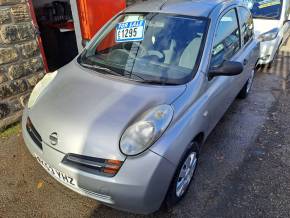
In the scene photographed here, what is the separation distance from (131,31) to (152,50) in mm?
353

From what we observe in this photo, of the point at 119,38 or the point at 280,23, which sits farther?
the point at 280,23

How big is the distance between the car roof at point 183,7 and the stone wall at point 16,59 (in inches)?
54.0

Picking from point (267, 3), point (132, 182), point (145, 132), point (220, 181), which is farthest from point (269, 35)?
point (132, 182)

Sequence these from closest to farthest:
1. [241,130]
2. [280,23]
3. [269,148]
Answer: [269,148]
[241,130]
[280,23]

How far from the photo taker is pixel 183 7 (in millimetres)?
3029

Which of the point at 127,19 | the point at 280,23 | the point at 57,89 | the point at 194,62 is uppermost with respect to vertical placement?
the point at 127,19

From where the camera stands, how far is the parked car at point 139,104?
198 cm

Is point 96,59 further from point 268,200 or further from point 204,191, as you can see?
point 268,200

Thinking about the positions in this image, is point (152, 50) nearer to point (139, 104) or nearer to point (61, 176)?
point (139, 104)

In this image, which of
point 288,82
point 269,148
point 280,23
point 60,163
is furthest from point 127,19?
point 280,23

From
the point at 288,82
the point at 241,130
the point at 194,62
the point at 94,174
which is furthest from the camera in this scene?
the point at 288,82

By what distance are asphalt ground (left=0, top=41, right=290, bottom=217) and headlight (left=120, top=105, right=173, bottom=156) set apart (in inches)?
31.1

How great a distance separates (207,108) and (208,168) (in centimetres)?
78

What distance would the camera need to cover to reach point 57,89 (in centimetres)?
259
